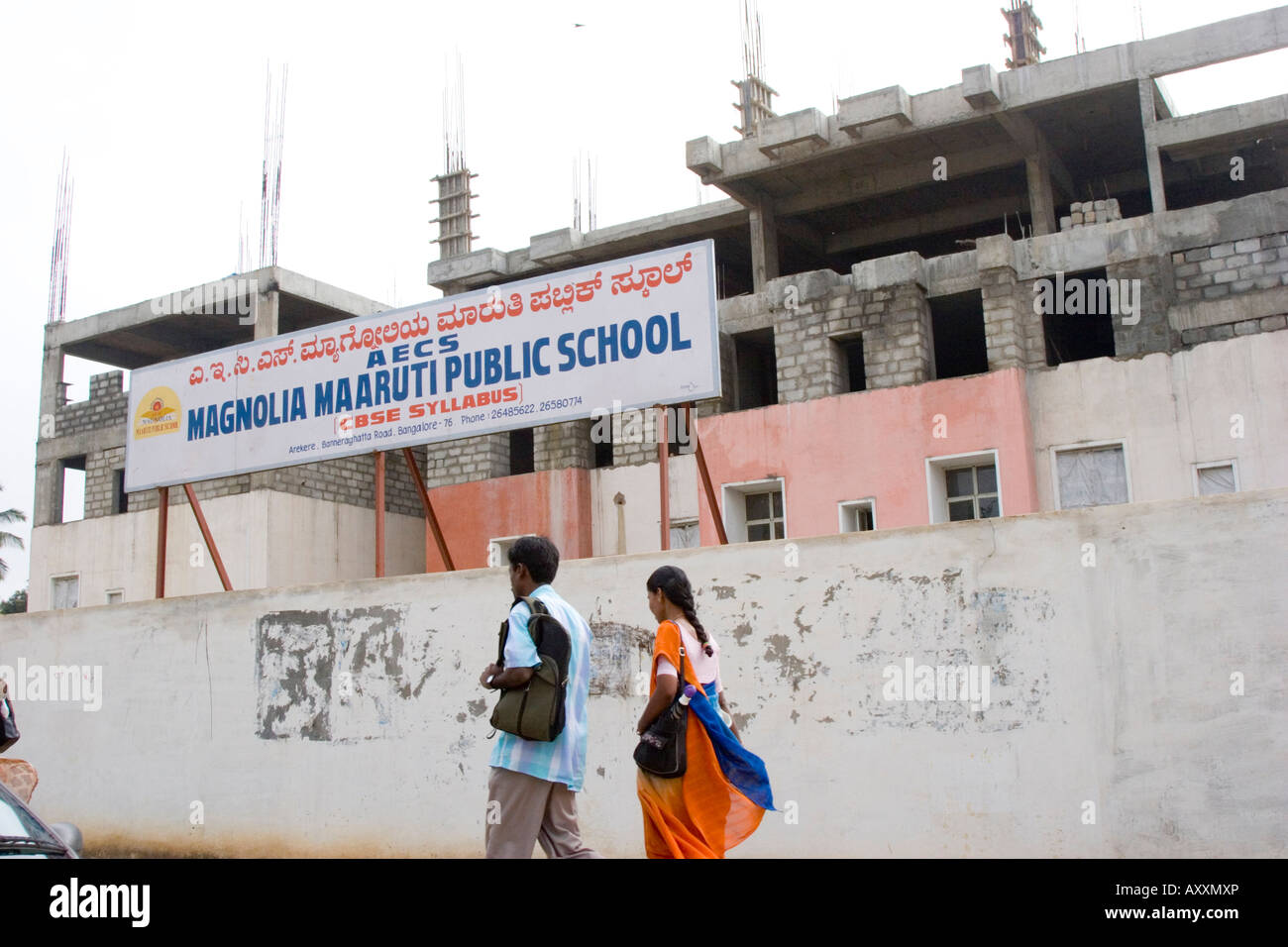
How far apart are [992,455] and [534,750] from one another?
49.4ft

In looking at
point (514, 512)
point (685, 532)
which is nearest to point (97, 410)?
point (514, 512)

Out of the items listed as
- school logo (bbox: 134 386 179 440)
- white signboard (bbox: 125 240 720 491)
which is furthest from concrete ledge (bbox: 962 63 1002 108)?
school logo (bbox: 134 386 179 440)

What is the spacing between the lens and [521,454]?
26.7 m

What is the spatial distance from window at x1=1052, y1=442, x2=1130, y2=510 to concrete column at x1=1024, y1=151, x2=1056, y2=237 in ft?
15.1

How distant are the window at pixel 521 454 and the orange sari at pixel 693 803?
21737 mm

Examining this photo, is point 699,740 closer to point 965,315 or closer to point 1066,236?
point 1066,236

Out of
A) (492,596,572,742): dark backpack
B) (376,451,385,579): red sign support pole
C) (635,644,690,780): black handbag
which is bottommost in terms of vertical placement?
(635,644,690,780): black handbag

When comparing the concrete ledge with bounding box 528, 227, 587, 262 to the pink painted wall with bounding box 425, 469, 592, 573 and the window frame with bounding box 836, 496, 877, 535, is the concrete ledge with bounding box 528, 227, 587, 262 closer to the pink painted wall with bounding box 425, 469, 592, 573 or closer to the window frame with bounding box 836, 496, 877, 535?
the pink painted wall with bounding box 425, 469, 592, 573

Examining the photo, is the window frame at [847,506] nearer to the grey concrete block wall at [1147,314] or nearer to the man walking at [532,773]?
the grey concrete block wall at [1147,314]

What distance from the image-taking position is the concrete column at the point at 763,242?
23.4 m

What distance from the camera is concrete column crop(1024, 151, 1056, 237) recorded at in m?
21.4

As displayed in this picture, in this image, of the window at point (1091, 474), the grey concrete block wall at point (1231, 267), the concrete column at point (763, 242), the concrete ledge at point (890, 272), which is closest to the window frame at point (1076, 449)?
the window at point (1091, 474)

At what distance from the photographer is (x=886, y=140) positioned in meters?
22.0
